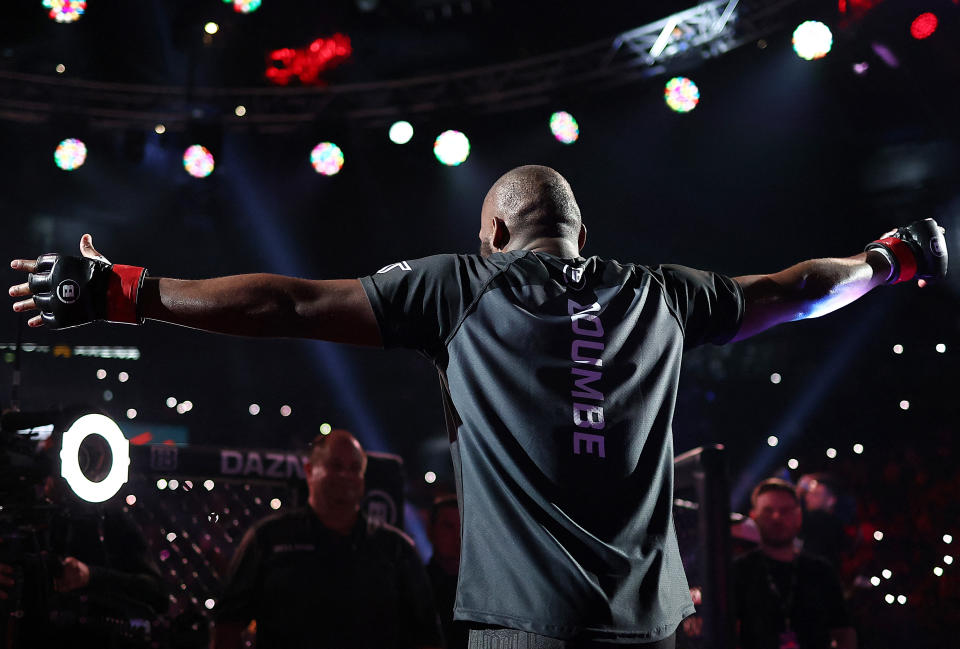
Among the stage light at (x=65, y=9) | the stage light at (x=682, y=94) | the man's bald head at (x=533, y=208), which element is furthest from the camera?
→ the stage light at (x=682, y=94)

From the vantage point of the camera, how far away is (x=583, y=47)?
10.6 meters

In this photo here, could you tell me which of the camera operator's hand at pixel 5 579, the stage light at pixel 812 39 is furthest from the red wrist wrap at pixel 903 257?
the stage light at pixel 812 39

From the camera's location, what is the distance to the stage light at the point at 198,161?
11.1m

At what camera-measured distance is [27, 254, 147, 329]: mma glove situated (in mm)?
2035

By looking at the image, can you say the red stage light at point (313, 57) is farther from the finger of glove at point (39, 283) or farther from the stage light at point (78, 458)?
the finger of glove at point (39, 283)

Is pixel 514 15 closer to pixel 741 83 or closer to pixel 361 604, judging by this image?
pixel 741 83

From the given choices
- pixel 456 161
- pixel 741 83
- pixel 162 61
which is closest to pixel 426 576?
pixel 456 161

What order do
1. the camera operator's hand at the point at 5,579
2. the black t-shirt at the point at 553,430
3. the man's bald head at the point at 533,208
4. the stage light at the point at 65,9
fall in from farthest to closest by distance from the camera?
the stage light at the point at 65,9
the camera operator's hand at the point at 5,579
the man's bald head at the point at 533,208
the black t-shirt at the point at 553,430

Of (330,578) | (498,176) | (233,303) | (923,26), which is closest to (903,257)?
(233,303)

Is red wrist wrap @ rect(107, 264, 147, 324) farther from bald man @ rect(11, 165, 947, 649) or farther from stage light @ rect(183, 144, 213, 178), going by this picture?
stage light @ rect(183, 144, 213, 178)

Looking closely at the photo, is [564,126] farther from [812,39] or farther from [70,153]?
[70,153]

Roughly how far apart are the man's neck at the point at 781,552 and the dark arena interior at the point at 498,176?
9.06ft

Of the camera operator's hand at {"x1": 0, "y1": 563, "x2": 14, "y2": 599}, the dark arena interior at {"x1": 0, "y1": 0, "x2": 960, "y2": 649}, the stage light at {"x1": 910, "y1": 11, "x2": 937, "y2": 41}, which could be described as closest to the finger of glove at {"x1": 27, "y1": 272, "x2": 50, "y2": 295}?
the camera operator's hand at {"x1": 0, "y1": 563, "x2": 14, "y2": 599}

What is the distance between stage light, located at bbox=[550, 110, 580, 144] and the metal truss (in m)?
0.24
